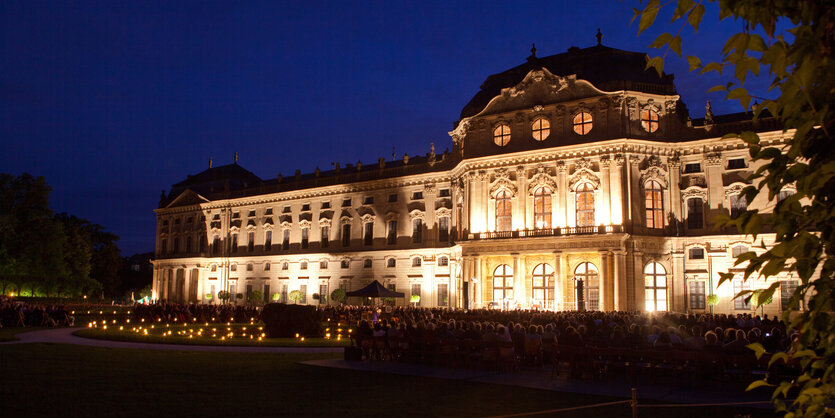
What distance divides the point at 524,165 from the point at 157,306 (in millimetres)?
26338

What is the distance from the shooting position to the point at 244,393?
13.8m

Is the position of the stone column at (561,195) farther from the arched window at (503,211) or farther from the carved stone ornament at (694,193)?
the carved stone ornament at (694,193)

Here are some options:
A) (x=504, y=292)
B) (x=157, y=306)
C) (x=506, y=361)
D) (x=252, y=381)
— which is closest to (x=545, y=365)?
(x=506, y=361)

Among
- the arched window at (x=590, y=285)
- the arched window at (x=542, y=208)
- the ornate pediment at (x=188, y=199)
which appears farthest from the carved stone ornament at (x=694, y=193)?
the ornate pediment at (x=188, y=199)

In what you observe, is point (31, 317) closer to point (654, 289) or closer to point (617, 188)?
point (617, 188)

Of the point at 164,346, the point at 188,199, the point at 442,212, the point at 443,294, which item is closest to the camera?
the point at 164,346

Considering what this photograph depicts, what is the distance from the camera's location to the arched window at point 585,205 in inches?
1738

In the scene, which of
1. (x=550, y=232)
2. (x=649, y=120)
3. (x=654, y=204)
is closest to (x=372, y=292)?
(x=550, y=232)

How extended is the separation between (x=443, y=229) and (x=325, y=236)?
14.4 m

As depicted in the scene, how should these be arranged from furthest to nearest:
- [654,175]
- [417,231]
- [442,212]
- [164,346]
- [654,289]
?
[417,231]
[442,212]
[654,175]
[654,289]
[164,346]

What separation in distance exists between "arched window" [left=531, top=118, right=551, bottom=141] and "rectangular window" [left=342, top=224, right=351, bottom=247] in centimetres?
2283

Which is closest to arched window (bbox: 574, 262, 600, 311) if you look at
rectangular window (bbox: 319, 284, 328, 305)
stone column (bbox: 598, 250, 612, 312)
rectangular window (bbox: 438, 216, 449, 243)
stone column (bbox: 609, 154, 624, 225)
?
stone column (bbox: 598, 250, 612, 312)

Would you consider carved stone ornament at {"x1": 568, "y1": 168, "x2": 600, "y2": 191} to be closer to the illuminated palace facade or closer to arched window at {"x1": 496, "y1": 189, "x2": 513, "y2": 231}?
the illuminated palace facade

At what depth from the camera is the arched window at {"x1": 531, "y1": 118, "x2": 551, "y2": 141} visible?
151ft
